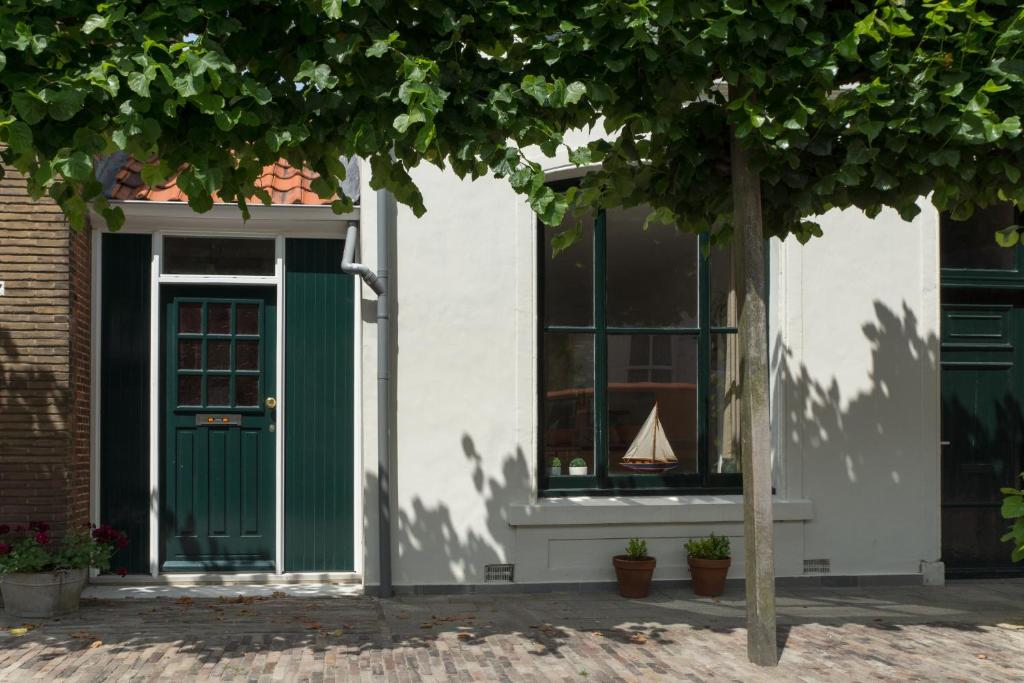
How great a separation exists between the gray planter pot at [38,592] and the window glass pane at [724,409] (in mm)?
4957

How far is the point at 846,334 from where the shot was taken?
8438 millimetres

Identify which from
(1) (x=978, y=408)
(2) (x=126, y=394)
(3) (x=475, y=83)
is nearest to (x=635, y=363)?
(1) (x=978, y=408)

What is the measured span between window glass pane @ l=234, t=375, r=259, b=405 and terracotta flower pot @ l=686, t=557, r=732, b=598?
374cm

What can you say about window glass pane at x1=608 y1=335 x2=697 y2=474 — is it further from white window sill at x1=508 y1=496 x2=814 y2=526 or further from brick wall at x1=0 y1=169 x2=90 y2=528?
brick wall at x1=0 y1=169 x2=90 y2=528

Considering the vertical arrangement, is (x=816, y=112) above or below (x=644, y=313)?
above

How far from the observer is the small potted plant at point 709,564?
7.92 metres

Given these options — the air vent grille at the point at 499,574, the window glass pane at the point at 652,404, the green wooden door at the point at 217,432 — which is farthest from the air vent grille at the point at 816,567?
the green wooden door at the point at 217,432

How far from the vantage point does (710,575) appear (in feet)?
26.0

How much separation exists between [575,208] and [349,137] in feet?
5.38

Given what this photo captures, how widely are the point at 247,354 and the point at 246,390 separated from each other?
0.29 m

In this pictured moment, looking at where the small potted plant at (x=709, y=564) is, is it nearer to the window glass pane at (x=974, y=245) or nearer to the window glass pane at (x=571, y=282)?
the window glass pane at (x=571, y=282)

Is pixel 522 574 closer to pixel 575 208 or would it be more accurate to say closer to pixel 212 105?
pixel 575 208

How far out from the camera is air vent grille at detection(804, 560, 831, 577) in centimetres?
834

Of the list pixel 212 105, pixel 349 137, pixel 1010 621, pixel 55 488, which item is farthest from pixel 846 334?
pixel 55 488
